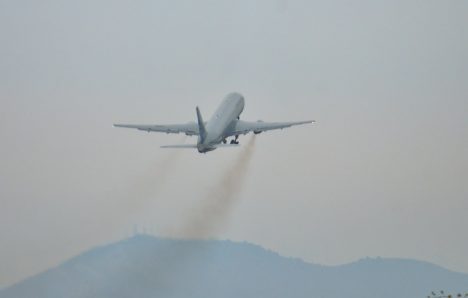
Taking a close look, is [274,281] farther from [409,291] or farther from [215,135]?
[215,135]

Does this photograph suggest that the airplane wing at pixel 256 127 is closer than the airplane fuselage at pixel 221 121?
No

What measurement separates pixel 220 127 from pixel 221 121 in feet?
5.01

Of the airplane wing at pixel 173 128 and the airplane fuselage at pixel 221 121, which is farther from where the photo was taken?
the airplane wing at pixel 173 128

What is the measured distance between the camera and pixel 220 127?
96312 mm

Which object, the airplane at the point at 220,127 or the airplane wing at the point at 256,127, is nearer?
the airplane at the point at 220,127

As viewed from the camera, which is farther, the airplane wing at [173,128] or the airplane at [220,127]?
the airplane wing at [173,128]

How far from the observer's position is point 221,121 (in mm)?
97750

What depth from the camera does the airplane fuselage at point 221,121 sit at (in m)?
92.4

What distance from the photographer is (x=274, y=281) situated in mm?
176750

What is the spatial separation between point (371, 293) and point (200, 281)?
3169cm

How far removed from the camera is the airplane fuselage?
92.4 m

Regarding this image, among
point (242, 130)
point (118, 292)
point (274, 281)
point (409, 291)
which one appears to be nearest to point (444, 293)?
point (409, 291)

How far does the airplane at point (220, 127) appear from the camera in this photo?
304ft

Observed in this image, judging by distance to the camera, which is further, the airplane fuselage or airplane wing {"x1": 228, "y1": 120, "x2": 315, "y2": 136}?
airplane wing {"x1": 228, "y1": 120, "x2": 315, "y2": 136}
